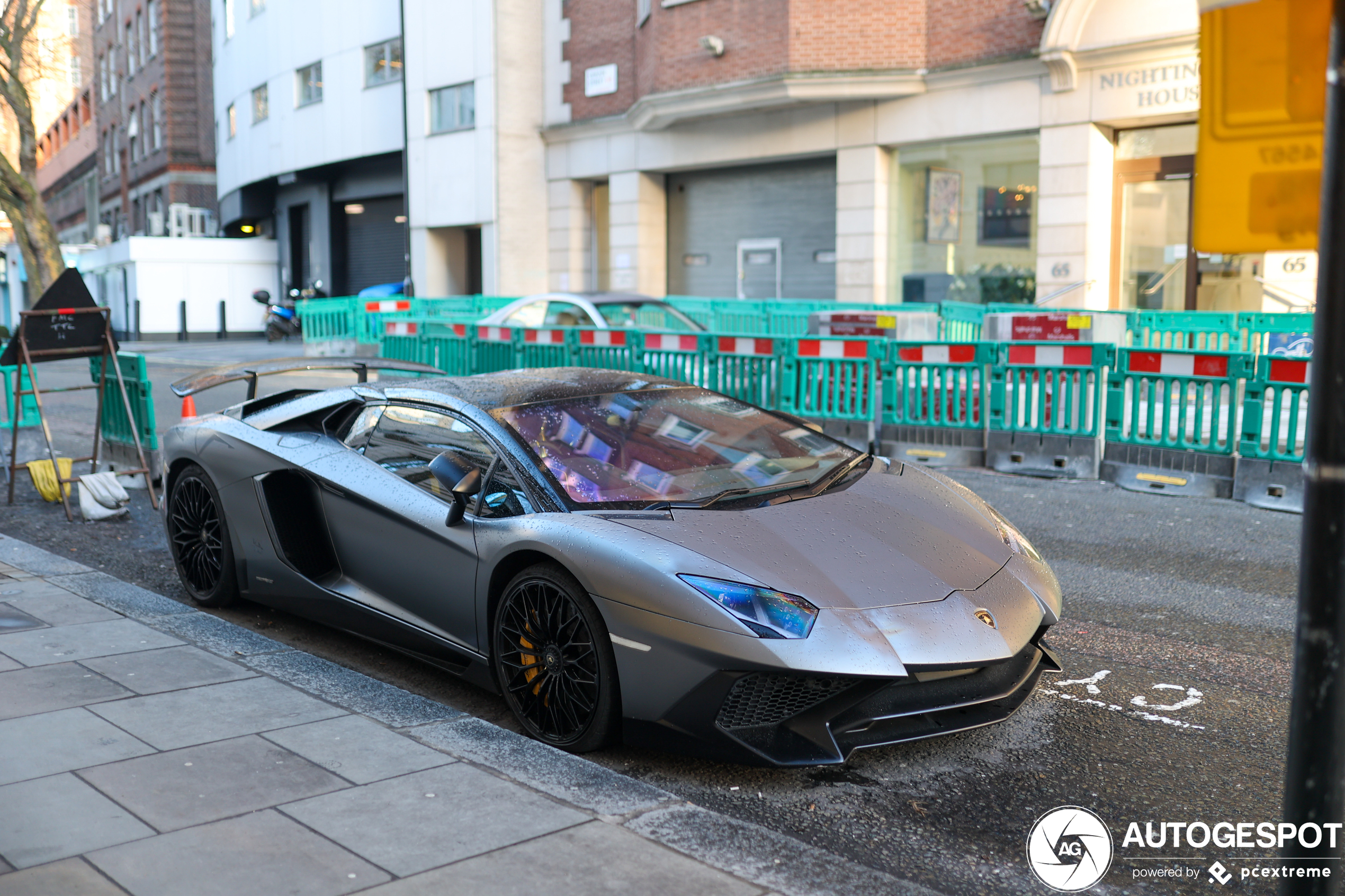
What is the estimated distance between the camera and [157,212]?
53.4m

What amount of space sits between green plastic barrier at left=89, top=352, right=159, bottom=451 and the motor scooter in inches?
968

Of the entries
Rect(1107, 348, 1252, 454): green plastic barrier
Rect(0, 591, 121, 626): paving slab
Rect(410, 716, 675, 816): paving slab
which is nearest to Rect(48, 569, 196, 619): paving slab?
Rect(0, 591, 121, 626): paving slab

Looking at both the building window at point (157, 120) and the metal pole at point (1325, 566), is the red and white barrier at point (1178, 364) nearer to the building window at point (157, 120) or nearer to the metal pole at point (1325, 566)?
the metal pole at point (1325, 566)

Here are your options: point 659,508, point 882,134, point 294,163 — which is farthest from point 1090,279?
point 294,163

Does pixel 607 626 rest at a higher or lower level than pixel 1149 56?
lower

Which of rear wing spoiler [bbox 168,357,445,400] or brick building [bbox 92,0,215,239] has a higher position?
brick building [bbox 92,0,215,239]

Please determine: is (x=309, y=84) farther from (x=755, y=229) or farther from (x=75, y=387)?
(x=75, y=387)

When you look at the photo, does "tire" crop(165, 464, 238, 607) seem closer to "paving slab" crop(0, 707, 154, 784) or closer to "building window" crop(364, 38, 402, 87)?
"paving slab" crop(0, 707, 154, 784)

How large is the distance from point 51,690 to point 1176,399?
323 inches

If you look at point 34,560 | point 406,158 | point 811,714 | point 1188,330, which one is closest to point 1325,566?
point 811,714

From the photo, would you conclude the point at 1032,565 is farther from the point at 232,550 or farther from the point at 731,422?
the point at 232,550

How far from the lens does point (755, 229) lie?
24.8m

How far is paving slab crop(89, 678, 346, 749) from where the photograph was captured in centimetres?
421

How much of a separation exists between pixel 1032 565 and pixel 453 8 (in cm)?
2772
